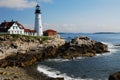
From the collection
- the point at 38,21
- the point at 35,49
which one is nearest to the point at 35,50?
the point at 35,49

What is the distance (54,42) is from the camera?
74875 millimetres

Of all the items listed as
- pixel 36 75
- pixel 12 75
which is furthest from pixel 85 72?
pixel 12 75

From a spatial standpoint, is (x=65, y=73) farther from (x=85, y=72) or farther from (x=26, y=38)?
(x=26, y=38)

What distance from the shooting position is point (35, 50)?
63812 mm

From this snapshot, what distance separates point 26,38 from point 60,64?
59.1ft

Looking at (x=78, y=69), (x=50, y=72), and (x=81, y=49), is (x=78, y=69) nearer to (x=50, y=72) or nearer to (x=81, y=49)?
(x=50, y=72)

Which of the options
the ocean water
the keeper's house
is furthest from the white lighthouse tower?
the ocean water

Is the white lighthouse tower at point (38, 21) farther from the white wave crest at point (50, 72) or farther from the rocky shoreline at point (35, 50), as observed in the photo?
the white wave crest at point (50, 72)

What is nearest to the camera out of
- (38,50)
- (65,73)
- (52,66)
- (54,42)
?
(65,73)

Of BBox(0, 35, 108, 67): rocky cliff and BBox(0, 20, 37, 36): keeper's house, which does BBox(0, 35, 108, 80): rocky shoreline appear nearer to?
BBox(0, 35, 108, 67): rocky cliff

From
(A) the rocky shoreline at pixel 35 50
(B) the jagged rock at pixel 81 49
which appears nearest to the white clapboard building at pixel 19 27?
(A) the rocky shoreline at pixel 35 50

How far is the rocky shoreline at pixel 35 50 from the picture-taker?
5257cm

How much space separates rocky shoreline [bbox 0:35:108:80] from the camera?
5257cm

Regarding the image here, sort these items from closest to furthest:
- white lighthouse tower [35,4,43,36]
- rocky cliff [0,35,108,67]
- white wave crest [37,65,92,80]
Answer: white wave crest [37,65,92,80] < rocky cliff [0,35,108,67] < white lighthouse tower [35,4,43,36]
